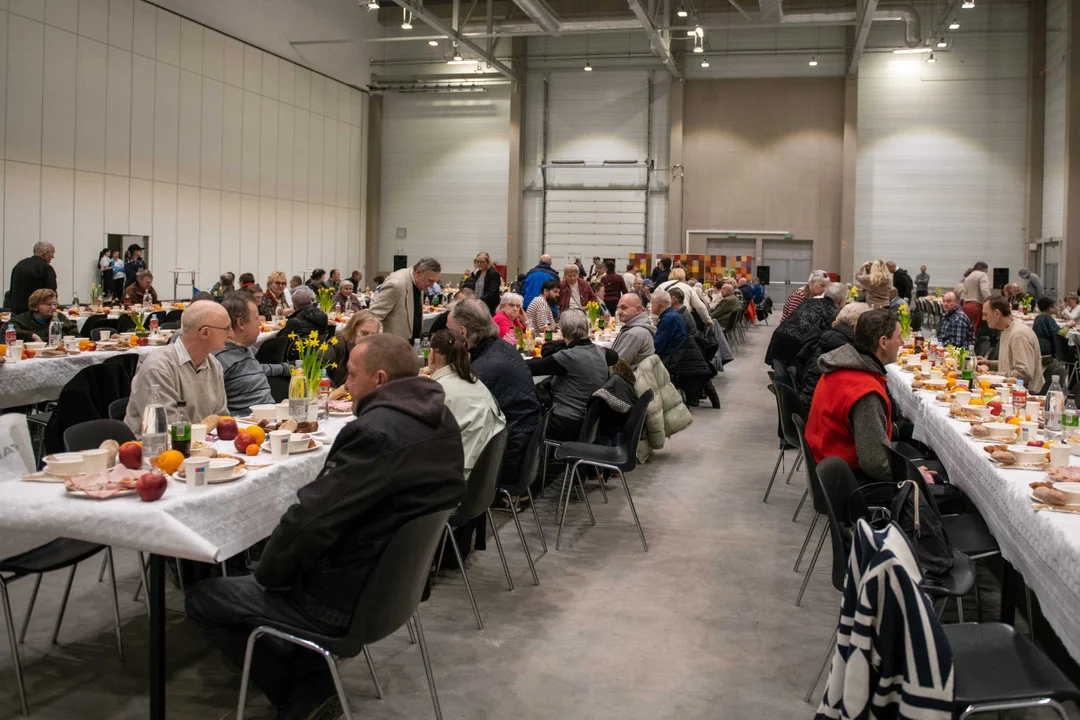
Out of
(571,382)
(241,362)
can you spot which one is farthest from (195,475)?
(571,382)

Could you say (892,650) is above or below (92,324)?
below

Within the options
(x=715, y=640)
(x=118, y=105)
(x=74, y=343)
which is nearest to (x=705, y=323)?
(x=74, y=343)

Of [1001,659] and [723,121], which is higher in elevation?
[723,121]

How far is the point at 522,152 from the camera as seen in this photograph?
22.6 meters

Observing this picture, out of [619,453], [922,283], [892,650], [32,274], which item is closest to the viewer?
[892,650]

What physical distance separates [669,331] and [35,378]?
5.22 meters

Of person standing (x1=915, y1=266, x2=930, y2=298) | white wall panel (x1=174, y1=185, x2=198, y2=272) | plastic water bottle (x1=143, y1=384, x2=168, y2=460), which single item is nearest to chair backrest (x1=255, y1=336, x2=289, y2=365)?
plastic water bottle (x1=143, y1=384, x2=168, y2=460)

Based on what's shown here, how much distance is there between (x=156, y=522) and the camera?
8.80 ft

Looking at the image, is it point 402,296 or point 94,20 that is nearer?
point 402,296

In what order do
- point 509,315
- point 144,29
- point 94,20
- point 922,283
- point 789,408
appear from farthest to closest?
point 922,283, point 144,29, point 94,20, point 509,315, point 789,408

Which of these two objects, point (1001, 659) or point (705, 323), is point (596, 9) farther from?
point (1001, 659)

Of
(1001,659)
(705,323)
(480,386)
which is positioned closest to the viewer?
(1001,659)

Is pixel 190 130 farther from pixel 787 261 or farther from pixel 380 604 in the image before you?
pixel 380 604

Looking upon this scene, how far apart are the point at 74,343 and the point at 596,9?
56.9 feet
